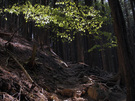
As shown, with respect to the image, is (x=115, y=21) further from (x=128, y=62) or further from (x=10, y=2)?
(x=10, y=2)

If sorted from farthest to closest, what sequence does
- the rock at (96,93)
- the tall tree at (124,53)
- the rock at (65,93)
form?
the rock at (65,93)
the rock at (96,93)
the tall tree at (124,53)

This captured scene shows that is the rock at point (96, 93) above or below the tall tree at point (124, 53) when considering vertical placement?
below

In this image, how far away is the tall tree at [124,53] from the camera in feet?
13.1

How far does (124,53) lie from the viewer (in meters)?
4.15

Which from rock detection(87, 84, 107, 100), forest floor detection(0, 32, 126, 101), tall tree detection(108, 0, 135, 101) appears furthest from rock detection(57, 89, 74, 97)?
tall tree detection(108, 0, 135, 101)

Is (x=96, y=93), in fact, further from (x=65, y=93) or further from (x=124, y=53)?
(x=124, y=53)

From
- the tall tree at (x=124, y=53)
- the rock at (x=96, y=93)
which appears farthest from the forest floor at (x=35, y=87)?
the tall tree at (x=124, y=53)

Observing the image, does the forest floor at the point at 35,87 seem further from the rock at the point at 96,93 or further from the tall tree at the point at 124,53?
the tall tree at the point at 124,53

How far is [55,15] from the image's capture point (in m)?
5.46

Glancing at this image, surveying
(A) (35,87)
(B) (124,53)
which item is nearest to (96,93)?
(B) (124,53)

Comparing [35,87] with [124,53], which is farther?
[35,87]

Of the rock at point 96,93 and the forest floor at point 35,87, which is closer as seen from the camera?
the forest floor at point 35,87

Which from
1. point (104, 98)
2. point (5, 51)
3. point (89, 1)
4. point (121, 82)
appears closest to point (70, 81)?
point (104, 98)

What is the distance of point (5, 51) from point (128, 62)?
542cm
